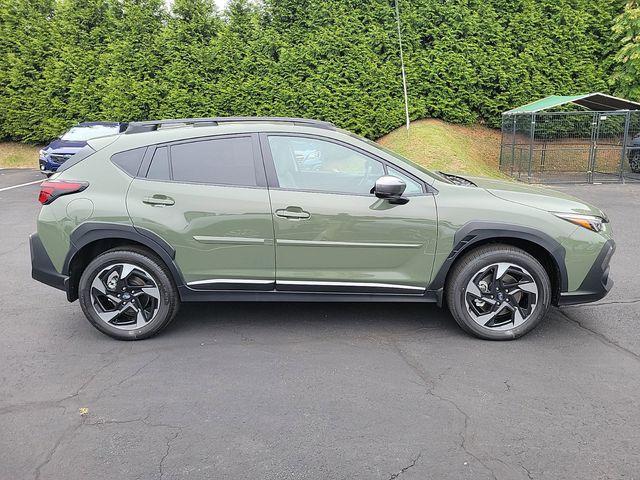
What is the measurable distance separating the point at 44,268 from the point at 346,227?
96.6 inches

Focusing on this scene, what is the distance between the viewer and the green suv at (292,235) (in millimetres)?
3963

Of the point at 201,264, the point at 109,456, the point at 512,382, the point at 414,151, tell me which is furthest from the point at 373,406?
the point at 414,151

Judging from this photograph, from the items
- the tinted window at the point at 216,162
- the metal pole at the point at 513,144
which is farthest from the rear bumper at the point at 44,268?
the metal pole at the point at 513,144

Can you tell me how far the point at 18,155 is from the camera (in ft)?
59.5

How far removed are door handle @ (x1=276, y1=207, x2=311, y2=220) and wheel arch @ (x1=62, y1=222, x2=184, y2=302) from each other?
2.94ft

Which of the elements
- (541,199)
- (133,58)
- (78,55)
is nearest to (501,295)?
(541,199)

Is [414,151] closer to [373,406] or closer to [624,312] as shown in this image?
[624,312]

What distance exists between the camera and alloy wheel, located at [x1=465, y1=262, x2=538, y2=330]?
13.1 feet

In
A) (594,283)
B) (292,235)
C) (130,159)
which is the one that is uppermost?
(130,159)

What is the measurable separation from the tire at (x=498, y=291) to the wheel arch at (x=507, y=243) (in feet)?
0.21

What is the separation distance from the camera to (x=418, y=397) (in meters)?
3.26

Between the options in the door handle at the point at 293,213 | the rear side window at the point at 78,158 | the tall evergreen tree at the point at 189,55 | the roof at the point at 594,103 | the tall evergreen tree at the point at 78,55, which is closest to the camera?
the door handle at the point at 293,213

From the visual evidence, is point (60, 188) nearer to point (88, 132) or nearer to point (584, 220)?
point (584, 220)

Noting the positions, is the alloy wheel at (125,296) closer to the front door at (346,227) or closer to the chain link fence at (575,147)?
the front door at (346,227)
